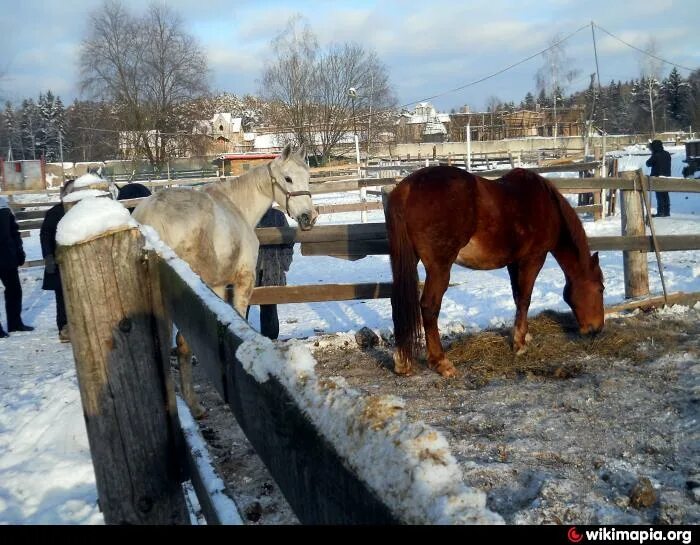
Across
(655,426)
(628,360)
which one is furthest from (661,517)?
(628,360)

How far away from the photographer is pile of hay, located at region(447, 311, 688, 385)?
14.9 ft

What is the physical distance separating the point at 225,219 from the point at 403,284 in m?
1.43

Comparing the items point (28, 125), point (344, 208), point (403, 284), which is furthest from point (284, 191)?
point (28, 125)

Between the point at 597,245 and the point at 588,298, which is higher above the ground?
the point at 597,245

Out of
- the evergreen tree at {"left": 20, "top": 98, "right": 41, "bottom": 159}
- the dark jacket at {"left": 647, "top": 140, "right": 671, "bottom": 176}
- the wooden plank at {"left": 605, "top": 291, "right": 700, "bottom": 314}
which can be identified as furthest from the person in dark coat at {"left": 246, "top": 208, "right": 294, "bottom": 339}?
the evergreen tree at {"left": 20, "top": 98, "right": 41, "bottom": 159}

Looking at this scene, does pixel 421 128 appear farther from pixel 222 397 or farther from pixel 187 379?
pixel 222 397

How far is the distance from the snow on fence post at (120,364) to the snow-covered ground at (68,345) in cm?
128

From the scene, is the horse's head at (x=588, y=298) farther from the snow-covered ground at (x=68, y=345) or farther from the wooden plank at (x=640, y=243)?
the snow-covered ground at (x=68, y=345)

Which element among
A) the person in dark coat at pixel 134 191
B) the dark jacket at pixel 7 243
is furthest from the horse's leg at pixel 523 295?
the dark jacket at pixel 7 243

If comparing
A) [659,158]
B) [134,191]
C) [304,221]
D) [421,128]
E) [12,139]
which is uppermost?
[12,139]

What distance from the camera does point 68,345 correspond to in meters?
6.68

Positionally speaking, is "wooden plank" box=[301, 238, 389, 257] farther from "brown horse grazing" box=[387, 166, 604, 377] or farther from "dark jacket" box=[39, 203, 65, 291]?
"dark jacket" box=[39, 203, 65, 291]

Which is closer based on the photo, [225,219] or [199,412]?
[199,412]
